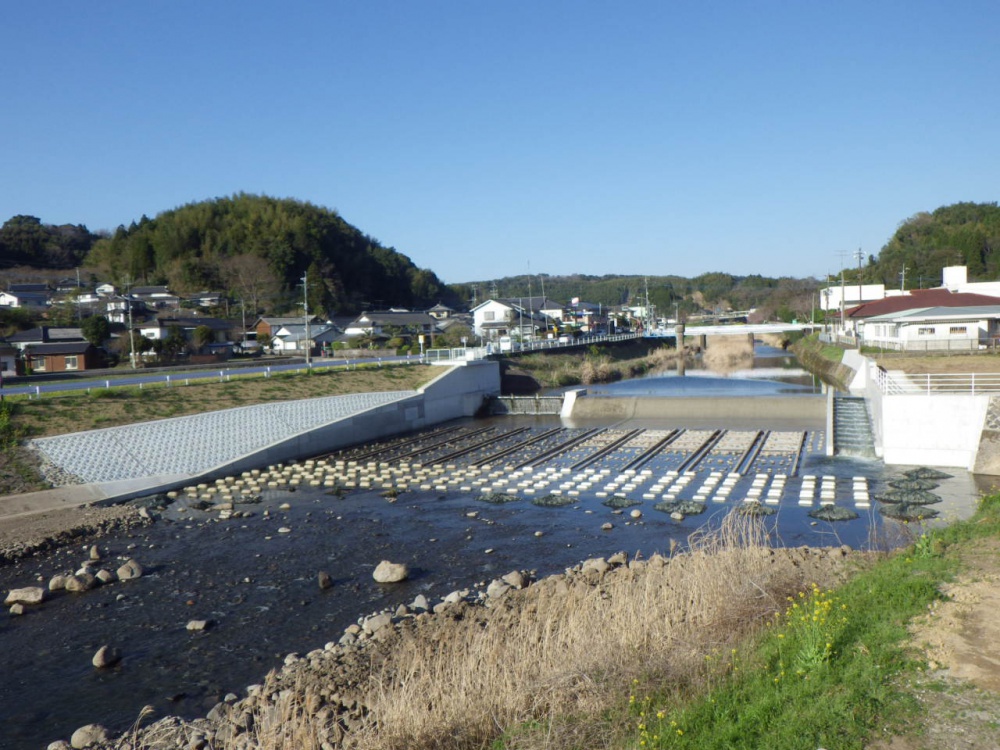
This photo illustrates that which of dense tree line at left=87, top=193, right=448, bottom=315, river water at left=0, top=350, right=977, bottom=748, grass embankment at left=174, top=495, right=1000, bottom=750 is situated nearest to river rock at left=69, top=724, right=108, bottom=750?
river water at left=0, top=350, right=977, bottom=748

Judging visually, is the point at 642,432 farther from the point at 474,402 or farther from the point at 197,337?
the point at 197,337

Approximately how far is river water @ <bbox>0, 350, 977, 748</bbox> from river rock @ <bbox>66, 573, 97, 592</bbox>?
0.63ft

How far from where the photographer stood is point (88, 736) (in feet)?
24.5

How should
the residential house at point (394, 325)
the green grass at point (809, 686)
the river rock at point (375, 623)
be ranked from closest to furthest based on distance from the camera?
the green grass at point (809, 686) → the river rock at point (375, 623) → the residential house at point (394, 325)

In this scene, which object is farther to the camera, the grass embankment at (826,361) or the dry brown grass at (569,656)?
the grass embankment at (826,361)

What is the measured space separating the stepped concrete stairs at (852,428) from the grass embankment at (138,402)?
17.0 meters

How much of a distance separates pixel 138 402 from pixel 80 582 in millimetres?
11538

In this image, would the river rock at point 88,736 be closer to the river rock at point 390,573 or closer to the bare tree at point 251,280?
the river rock at point 390,573

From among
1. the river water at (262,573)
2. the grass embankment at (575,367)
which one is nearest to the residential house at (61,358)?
the grass embankment at (575,367)

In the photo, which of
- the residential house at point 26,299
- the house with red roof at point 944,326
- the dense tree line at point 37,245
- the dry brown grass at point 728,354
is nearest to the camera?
the house with red roof at point 944,326

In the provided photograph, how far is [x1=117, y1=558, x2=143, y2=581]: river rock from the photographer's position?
12.5 m

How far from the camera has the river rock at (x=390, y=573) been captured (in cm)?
1191

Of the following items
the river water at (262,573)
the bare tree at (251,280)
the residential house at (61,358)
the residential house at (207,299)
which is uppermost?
the bare tree at (251,280)

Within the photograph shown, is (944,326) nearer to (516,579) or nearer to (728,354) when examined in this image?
(728,354)
